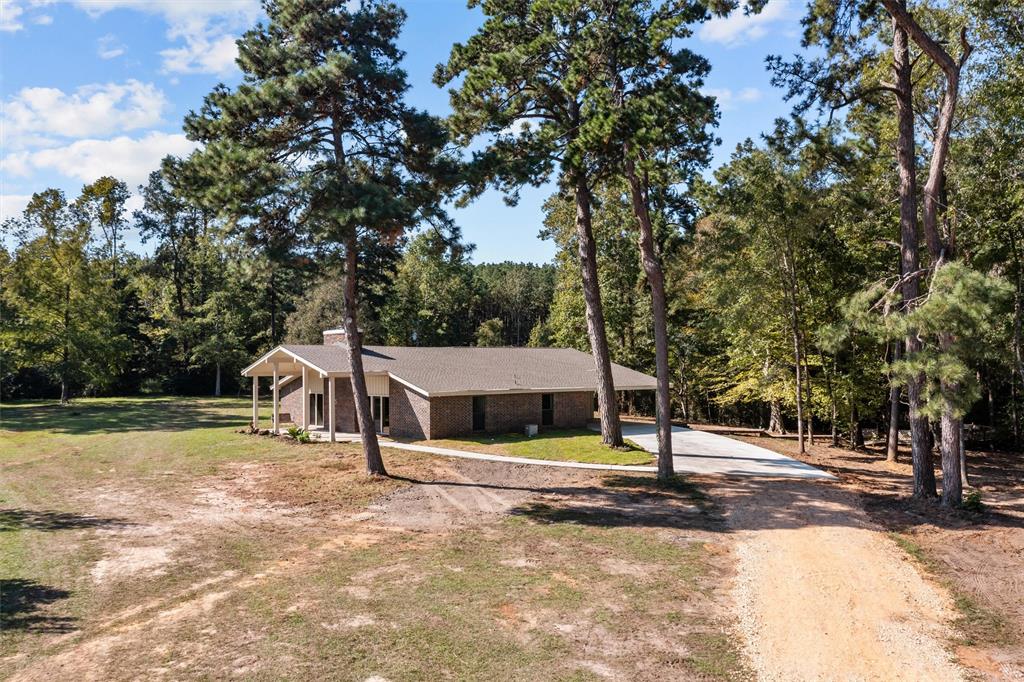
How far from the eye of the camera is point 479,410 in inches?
1035

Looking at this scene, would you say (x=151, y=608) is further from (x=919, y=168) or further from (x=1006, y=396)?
(x=1006, y=396)

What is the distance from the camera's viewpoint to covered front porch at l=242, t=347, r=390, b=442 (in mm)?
25859

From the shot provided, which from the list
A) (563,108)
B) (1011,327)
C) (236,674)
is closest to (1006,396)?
(1011,327)

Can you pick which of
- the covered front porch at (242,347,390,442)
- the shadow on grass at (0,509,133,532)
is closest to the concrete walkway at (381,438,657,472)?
the covered front porch at (242,347,390,442)

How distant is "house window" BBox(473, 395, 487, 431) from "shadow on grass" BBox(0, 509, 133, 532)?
14555 millimetres

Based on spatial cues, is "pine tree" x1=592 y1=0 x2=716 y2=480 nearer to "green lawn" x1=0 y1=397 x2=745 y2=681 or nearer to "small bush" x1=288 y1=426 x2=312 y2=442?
"green lawn" x1=0 y1=397 x2=745 y2=681

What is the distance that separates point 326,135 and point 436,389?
10.8 metres

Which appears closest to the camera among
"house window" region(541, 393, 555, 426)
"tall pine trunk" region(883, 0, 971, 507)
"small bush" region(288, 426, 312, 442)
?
"tall pine trunk" region(883, 0, 971, 507)

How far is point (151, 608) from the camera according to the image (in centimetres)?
842

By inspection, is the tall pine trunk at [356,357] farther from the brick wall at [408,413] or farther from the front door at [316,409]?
the front door at [316,409]

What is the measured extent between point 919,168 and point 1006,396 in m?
17.2

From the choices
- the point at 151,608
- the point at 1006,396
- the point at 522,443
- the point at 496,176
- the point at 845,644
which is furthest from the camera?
the point at 1006,396

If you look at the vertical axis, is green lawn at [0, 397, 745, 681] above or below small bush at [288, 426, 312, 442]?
below

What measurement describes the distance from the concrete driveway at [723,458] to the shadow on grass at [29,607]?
15.4 meters
